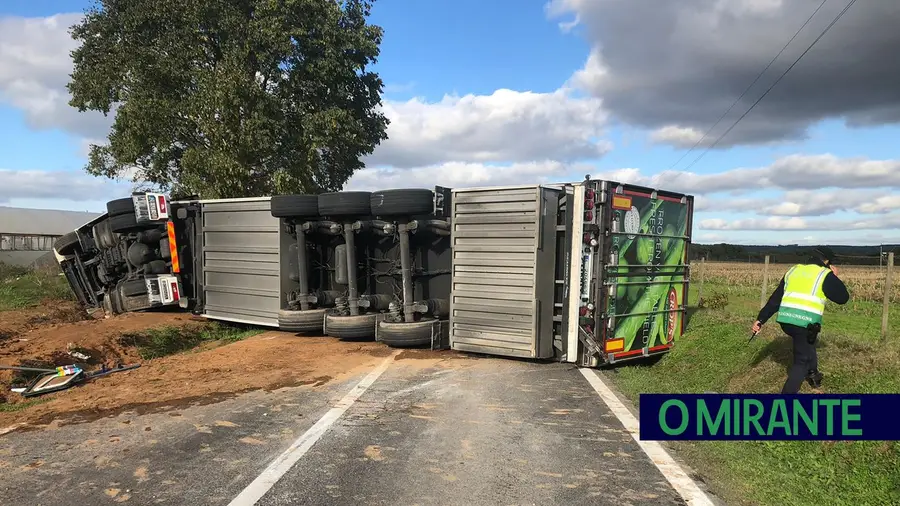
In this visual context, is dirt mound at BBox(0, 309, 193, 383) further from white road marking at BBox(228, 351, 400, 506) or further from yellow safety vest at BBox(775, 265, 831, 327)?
yellow safety vest at BBox(775, 265, 831, 327)

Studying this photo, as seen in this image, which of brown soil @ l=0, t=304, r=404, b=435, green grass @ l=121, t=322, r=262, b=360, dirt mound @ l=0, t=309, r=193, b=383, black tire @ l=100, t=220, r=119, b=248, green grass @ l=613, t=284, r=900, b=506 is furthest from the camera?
black tire @ l=100, t=220, r=119, b=248

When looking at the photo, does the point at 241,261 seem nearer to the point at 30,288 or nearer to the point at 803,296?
the point at 803,296

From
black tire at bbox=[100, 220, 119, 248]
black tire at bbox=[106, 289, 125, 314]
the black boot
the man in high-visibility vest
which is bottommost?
black tire at bbox=[106, 289, 125, 314]

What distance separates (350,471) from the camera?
4.00 metres

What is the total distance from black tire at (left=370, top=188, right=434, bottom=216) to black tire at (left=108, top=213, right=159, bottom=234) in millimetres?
5935

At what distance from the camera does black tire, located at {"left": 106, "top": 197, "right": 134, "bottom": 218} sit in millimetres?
11875

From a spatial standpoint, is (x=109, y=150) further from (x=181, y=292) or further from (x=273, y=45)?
(x=181, y=292)

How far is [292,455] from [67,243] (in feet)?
39.8

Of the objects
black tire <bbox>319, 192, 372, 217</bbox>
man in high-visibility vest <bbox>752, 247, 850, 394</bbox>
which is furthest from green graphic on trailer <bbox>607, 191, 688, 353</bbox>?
black tire <bbox>319, 192, 372, 217</bbox>

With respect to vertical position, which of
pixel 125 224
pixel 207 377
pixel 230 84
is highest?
pixel 230 84

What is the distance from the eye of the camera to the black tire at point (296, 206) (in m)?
9.57

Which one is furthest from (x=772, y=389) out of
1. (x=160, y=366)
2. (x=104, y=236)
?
(x=104, y=236)

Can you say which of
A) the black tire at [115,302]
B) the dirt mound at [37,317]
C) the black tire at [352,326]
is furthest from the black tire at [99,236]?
the black tire at [352,326]

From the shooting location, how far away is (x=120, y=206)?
12.0m
